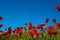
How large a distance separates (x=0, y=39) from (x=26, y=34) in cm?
111

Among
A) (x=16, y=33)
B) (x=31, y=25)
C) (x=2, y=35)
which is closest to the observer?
(x=31, y=25)

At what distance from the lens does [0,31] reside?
7391 millimetres

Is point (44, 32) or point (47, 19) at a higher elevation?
point (47, 19)

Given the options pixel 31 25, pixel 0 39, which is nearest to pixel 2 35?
pixel 0 39

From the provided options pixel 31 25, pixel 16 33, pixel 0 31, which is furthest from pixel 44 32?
pixel 0 31

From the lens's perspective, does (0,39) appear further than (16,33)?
Yes

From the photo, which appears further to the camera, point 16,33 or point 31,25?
point 16,33

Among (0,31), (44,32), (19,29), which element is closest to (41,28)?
(44,32)

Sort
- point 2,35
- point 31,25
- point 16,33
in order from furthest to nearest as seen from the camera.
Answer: point 2,35, point 16,33, point 31,25

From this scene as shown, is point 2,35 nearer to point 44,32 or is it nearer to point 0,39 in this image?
point 0,39

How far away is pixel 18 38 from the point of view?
24.8 feet

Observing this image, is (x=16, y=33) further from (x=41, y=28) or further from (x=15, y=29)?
(x=41, y=28)

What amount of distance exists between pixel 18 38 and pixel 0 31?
0.77 m

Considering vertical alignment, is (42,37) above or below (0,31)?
below
